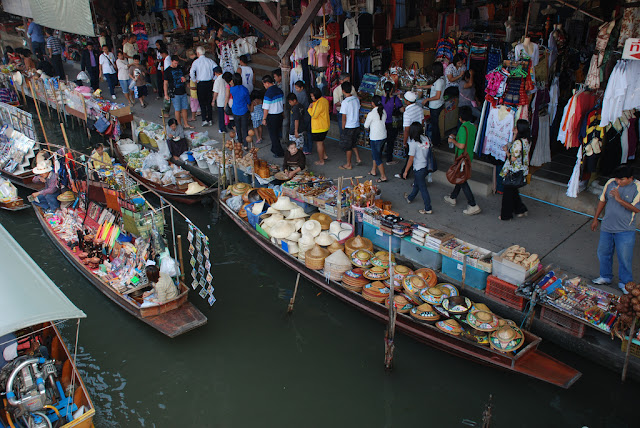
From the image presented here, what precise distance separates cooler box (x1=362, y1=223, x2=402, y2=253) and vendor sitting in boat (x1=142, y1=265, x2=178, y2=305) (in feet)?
10.3

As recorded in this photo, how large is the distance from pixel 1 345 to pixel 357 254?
15.8 feet

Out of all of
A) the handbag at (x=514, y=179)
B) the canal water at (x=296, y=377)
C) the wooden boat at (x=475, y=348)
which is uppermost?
the handbag at (x=514, y=179)

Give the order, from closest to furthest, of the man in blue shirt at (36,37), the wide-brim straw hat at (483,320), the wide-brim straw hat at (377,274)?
the wide-brim straw hat at (483,320) < the wide-brim straw hat at (377,274) < the man in blue shirt at (36,37)

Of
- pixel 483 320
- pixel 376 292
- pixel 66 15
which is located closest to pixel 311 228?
pixel 376 292

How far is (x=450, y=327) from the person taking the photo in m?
7.14

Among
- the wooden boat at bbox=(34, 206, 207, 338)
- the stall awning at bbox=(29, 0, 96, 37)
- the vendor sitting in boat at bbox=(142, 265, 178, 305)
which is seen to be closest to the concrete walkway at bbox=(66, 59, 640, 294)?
the wooden boat at bbox=(34, 206, 207, 338)

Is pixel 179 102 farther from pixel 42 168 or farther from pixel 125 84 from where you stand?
pixel 42 168

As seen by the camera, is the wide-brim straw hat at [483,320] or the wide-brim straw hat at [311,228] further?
the wide-brim straw hat at [311,228]

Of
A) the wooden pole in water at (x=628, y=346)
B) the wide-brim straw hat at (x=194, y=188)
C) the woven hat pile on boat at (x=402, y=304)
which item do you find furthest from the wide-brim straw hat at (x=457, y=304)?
the wide-brim straw hat at (x=194, y=188)

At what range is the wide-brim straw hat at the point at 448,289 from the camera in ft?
24.8

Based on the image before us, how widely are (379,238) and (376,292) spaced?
4.23 feet

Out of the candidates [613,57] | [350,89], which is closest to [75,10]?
[350,89]

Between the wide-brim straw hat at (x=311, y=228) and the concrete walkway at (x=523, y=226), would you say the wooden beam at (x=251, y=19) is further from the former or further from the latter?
the wide-brim straw hat at (x=311, y=228)

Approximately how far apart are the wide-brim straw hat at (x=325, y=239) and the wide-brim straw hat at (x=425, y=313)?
1876 millimetres
